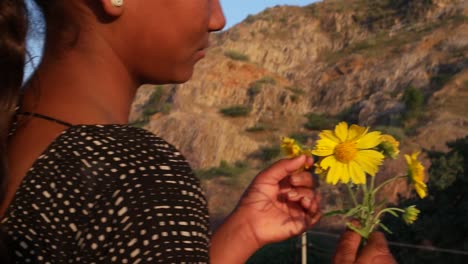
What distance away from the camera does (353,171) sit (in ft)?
3.09

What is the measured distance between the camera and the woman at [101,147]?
682mm

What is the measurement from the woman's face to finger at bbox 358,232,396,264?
1.10 feet

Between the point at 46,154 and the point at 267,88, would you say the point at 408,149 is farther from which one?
the point at 46,154

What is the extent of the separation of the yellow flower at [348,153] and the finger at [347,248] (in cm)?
8

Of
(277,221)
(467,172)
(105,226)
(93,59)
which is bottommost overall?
(467,172)

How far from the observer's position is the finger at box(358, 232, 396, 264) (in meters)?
0.83

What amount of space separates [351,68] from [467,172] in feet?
52.9

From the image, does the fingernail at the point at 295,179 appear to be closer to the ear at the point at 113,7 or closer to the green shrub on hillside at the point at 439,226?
the ear at the point at 113,7

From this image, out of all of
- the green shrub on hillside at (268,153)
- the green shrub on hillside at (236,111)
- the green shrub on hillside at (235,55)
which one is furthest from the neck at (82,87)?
the green shrub on hillside at (235,55)

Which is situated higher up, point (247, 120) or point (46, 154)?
point (46, 154)

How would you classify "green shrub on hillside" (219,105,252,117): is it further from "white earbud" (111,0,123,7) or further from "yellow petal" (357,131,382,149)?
"white earbud" (111,0,123,7)

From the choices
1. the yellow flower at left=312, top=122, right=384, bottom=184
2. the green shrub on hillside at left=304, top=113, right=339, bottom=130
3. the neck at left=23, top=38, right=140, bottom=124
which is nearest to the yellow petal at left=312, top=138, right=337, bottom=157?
the yellow flower at left=312, top=122, right=384, bottom=184

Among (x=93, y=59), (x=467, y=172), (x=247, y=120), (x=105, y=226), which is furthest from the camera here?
(x=247, y=120)

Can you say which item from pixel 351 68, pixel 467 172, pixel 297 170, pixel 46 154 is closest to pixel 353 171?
pixel 297 170
